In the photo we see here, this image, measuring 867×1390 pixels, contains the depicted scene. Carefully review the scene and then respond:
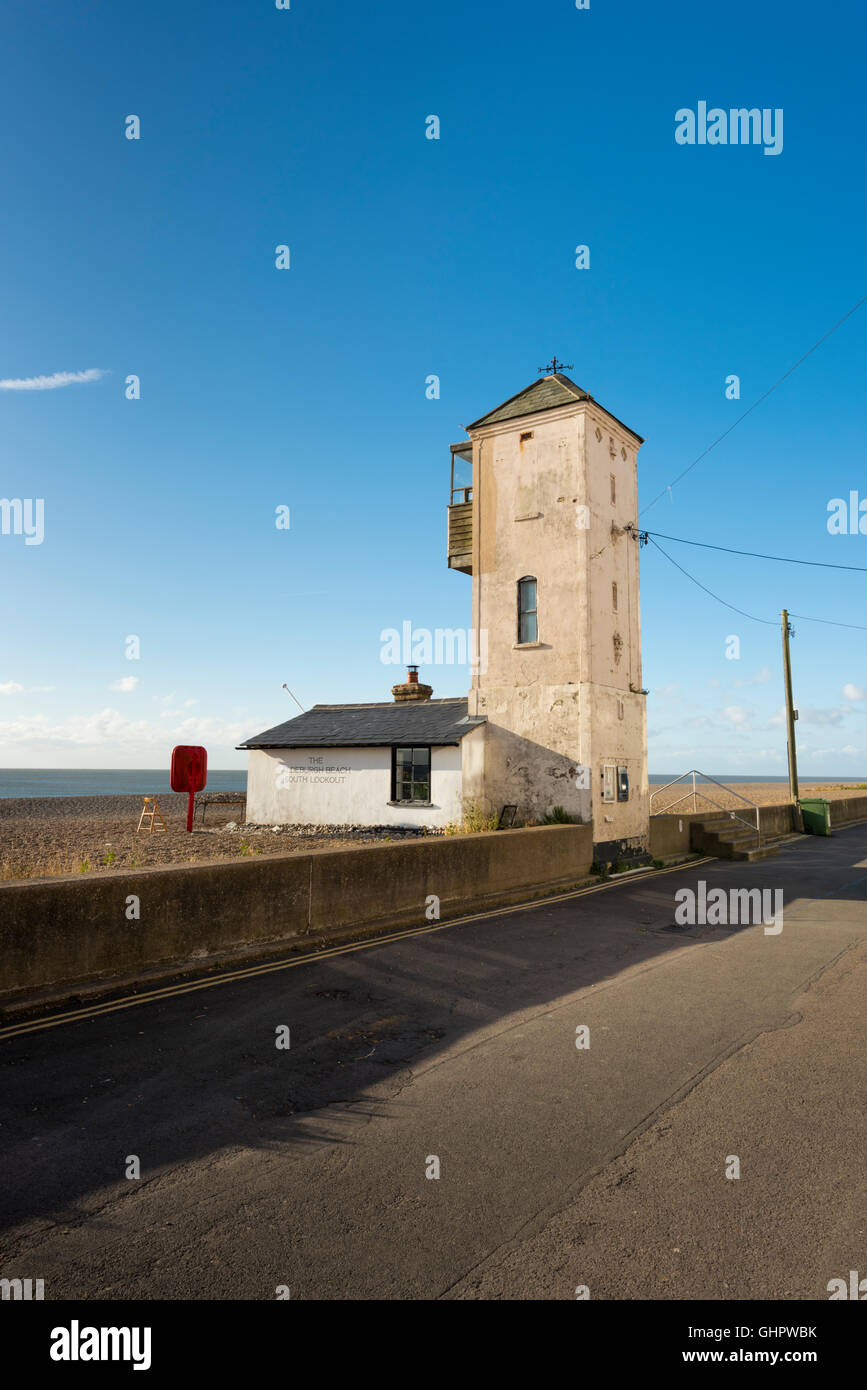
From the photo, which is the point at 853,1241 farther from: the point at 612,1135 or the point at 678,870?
the point at 678,870

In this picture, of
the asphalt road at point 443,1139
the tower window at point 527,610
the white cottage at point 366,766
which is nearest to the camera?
the asphalt road at point 443,1139

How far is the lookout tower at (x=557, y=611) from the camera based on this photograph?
17.9 meters

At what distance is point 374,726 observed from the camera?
79.3ft

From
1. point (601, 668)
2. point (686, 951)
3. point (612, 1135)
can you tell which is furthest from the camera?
point (601, 668)

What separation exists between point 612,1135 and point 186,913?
5.37 meters

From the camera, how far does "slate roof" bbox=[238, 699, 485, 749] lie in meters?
21.2

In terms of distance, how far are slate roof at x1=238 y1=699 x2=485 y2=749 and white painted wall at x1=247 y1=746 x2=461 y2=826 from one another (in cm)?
35

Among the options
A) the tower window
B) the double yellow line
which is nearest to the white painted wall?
the tower window

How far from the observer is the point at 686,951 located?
10305 millimetres

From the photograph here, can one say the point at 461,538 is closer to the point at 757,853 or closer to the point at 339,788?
the point at 339,788

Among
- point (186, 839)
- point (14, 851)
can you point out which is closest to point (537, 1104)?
point (186, 839)

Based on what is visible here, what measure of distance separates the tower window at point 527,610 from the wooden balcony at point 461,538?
1.75 meters

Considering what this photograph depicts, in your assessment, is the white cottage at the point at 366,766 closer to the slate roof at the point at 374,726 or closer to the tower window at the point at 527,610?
the slate roof at the point at 374,726

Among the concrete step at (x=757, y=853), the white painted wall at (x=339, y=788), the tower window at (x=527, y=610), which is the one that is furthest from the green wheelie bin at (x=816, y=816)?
the tower window at (x=527, y=610)
